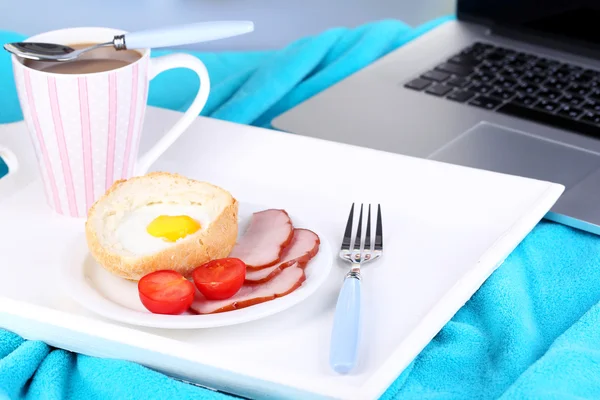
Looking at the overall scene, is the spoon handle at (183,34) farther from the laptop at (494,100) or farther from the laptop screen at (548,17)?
the laptop screen at (548,17)

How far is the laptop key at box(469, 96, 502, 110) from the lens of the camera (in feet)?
4.03

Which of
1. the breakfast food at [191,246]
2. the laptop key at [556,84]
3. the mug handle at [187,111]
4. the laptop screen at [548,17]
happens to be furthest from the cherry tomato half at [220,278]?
the laptop screen at [548,17]

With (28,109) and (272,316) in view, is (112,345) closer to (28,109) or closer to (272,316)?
(272,316)

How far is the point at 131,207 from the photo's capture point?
2.72ft

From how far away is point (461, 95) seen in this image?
1.26 meters

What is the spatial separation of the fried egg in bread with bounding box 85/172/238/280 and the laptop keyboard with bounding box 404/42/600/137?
0.55 metres

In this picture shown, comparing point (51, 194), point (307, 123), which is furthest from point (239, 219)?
point (307, 123)

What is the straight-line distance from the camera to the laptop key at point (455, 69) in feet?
4.38

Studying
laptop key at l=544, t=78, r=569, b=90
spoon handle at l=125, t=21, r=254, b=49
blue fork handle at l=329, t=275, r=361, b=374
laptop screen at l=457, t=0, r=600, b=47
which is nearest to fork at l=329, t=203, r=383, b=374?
blue fork handle at l=329, t=275, r=361, b=374

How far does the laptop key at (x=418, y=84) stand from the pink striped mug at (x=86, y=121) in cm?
44

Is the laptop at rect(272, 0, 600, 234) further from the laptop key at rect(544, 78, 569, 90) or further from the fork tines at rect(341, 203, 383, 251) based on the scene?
the fork tines at rect(341, 203, 383, 251)

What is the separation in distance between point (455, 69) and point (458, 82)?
0.05 meters

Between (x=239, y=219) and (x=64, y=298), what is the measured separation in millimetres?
189

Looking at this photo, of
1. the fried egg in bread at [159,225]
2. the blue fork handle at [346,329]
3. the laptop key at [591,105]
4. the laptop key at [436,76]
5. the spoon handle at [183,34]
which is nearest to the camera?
the blue fork handle at [346,329]
